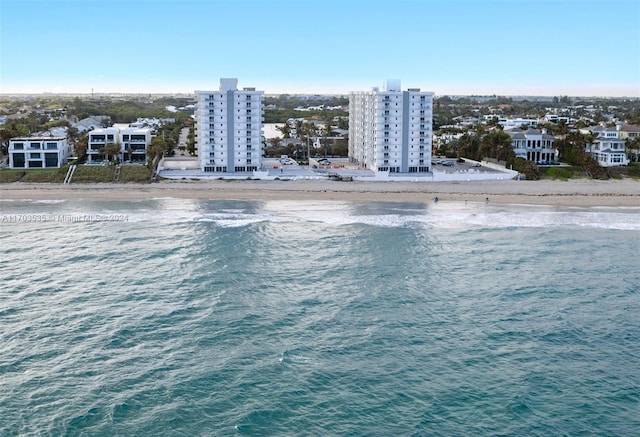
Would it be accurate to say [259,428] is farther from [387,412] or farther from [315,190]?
[315,190]

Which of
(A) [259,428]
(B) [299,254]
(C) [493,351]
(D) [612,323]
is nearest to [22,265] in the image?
(B) [299,254]

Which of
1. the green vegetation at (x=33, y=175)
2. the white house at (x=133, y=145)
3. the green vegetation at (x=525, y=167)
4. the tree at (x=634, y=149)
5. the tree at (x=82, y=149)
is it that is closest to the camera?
the green vegetation at (x=33, y=175)

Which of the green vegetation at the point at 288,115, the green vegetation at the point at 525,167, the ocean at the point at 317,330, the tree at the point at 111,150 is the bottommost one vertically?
the ocean at the point at 317,330

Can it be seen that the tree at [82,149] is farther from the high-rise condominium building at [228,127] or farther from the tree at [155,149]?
the high-rise condominium building at [228,127]

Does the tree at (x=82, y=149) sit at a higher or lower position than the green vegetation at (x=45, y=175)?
higher

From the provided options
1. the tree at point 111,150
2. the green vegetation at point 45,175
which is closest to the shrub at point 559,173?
the tree at point 111,150

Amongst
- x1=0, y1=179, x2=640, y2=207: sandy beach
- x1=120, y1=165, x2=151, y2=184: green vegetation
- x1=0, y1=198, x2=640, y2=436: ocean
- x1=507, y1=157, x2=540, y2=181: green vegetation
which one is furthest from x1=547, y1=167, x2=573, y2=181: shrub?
x1=120, y1=165, x2=151, y2=184: green vegetation

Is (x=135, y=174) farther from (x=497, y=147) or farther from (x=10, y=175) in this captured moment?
(x=497, y=147)

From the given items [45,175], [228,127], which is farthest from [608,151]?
[45,175]

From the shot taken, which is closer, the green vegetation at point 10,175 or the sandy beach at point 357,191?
the sandy beach at point 357,191
